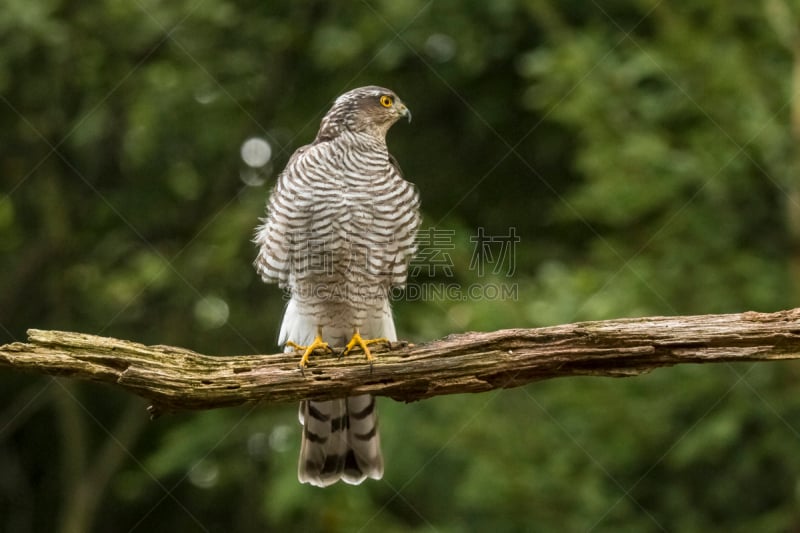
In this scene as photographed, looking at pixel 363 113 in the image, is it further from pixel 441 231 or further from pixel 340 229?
pixel 441 231

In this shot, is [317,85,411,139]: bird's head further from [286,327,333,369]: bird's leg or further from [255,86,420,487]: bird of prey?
[286,327,333,369]: bird's leg

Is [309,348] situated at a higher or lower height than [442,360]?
higher

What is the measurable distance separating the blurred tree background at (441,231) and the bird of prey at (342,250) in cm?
90

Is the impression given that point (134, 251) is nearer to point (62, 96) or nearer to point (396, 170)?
point (62, 96)

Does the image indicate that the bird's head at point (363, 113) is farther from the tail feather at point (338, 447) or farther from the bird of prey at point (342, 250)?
the tail feather at point (338, 447)

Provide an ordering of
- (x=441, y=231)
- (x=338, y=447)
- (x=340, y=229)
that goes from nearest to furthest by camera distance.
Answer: (x=340, y=229)
(x=338, y=447)
(x=441, y=231)

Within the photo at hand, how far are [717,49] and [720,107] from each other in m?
0.45

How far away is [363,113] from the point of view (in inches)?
225

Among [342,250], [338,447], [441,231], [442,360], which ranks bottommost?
[442,360]

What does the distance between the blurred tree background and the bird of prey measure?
0.90m

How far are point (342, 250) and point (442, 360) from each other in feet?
3.97

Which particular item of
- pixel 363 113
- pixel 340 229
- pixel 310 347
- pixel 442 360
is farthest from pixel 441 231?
pixel 442 360

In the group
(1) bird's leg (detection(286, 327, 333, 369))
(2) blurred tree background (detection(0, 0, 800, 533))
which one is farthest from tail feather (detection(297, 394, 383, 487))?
(2) blurred tree background (detection(0, 0, 800, 533))

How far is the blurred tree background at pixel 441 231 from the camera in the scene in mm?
6715
